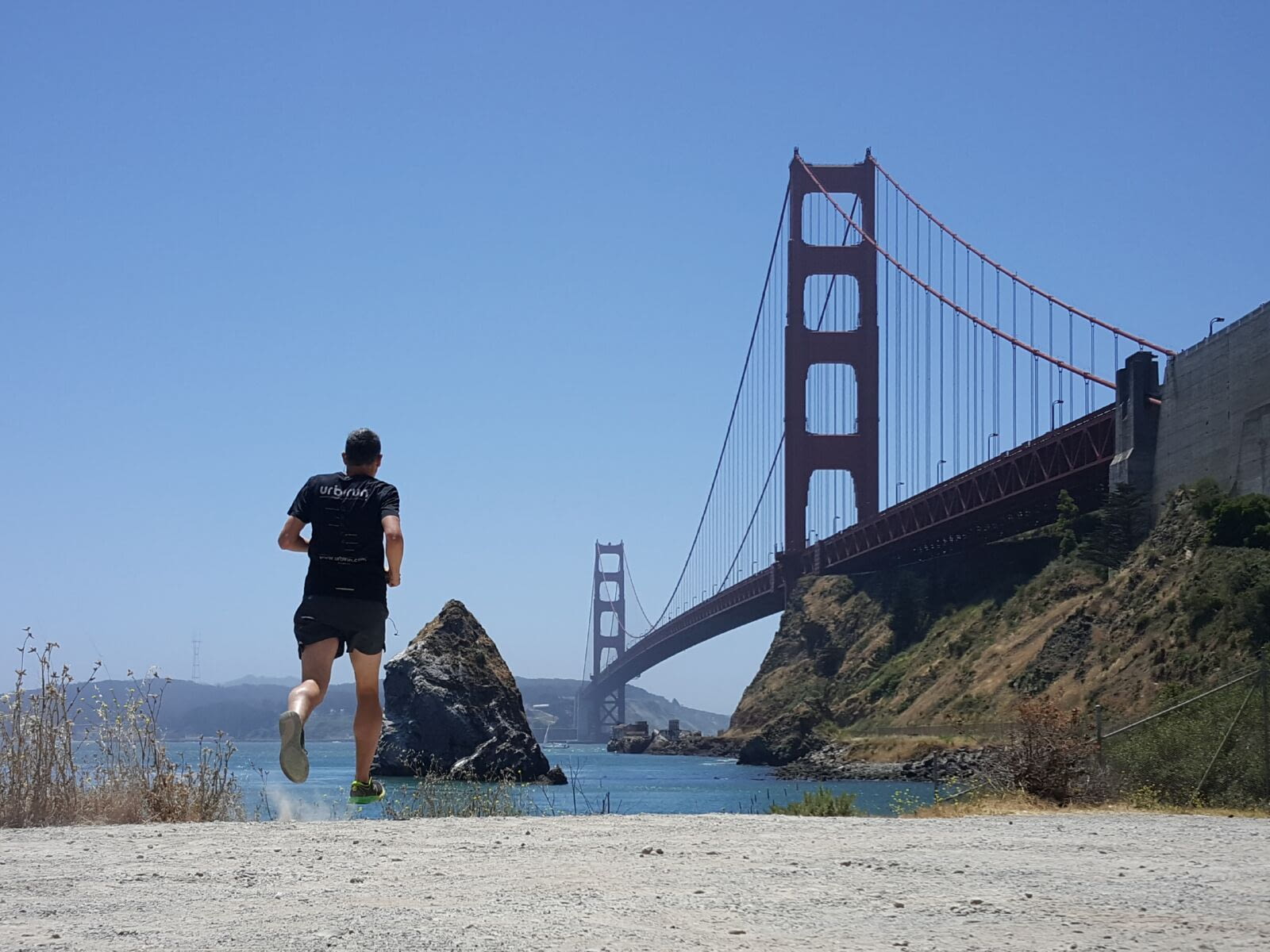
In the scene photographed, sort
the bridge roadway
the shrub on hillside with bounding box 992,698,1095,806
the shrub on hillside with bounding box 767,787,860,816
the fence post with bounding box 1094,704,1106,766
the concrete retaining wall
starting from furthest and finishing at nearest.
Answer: the bridge roadway, the concrete retaining wall, the fence post with bounding box 1094,704,1106,766, the shrub on hillside with bounding box 992,698,1095,806, the shrub on hillside with bounding box 767,787,860,816

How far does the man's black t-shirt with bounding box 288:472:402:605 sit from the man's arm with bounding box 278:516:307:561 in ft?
0.11

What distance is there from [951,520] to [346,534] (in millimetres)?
47447

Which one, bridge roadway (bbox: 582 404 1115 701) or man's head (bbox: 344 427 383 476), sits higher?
bridge roadway (bbox: 582 404 1115 701)

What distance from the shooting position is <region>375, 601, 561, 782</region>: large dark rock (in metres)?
34.2

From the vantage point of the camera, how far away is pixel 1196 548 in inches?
1559

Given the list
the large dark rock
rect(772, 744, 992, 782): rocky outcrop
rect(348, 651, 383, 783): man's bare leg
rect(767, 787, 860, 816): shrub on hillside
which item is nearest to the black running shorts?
rect(348, 651, 383, 783): man's bare leg

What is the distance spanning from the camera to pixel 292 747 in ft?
19.4

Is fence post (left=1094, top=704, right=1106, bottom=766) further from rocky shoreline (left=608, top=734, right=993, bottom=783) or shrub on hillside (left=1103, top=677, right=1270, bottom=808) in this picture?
rocky shoreline (left=608, top=734, right=993, bottom=783)

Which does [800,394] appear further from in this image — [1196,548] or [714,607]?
[1196,548]

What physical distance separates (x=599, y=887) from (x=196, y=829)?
2.85 metres

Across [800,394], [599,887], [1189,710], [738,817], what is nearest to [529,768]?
[1189,710]

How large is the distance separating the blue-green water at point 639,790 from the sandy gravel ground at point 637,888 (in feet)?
9.75

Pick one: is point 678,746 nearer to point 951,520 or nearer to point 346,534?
point 951,520

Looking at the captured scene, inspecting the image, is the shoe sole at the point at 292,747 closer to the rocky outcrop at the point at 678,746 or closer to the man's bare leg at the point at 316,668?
the man's bare leg at the point at 316,668
